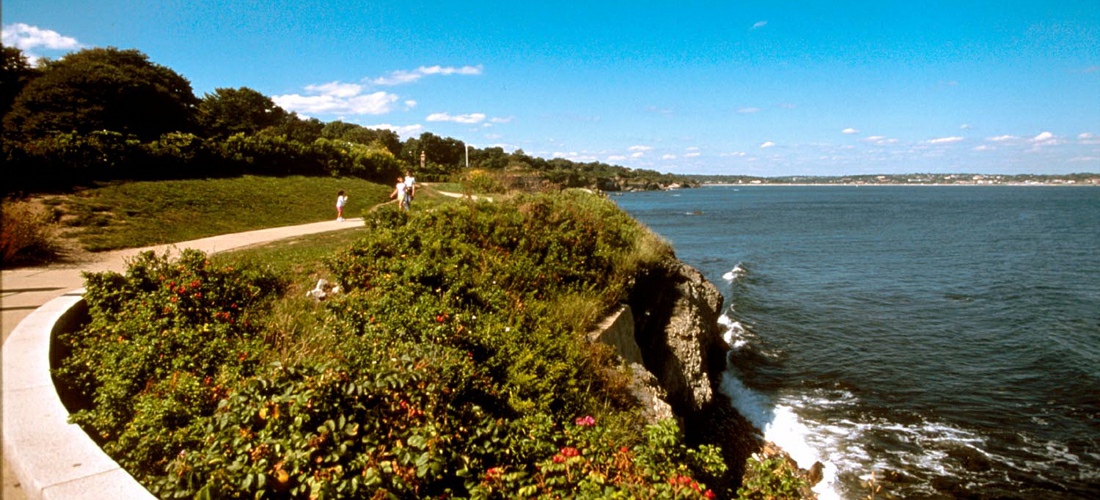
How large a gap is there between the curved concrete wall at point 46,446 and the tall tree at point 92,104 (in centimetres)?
2205

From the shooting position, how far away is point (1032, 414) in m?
11.9

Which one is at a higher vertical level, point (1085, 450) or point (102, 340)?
point (102, 340)

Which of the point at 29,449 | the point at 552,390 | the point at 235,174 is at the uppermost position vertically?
the point at 235,174

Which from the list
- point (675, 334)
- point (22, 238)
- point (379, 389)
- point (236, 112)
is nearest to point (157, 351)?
point (379, 389)

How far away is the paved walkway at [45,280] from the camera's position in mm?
6237

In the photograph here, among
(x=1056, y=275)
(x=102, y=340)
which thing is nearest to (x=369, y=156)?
(x=102, y=340)

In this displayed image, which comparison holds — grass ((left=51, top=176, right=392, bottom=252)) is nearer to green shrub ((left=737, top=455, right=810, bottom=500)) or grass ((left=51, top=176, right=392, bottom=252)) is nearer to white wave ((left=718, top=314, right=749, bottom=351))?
white wave ((left=718, top=314, right=749, bottom=351))

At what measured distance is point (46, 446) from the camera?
10.6 ft

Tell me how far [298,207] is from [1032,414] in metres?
23.4

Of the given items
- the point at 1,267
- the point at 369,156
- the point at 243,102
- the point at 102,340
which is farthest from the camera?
the point at 243,102

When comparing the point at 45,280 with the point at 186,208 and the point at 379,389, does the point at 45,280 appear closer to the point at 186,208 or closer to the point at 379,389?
the point at 379,389

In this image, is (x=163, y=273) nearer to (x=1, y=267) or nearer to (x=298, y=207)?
(x=1, y=267)

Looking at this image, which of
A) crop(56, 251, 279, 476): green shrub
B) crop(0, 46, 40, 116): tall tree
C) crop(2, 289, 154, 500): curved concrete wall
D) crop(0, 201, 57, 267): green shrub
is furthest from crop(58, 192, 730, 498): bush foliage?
crop(0, 46, 40, 116): tall tree

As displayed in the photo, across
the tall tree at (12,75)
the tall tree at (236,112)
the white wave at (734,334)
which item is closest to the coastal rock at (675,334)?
the white wave at (734,334)
